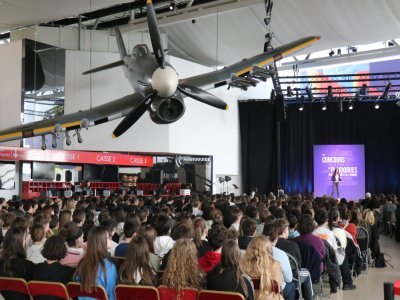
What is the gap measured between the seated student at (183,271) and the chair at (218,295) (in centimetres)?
16

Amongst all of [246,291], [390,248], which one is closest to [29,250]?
[246,291]

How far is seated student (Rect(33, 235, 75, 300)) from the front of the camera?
4316 mm

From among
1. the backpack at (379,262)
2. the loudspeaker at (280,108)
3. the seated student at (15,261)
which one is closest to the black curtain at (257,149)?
the loudspeaker at (280,108)

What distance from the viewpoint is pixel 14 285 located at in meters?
4.33

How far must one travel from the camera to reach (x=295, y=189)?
2573cm

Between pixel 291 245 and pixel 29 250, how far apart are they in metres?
2.99

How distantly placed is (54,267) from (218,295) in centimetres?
151

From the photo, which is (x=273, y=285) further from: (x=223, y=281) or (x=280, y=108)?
(x=280, y=108)

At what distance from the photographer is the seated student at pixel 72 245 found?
4.83 metres

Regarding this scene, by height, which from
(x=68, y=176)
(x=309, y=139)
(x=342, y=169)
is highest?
(x=309, y=139)

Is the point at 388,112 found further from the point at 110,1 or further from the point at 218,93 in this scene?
the point at 110,1

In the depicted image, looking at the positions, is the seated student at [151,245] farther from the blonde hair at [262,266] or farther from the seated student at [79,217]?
the seated student at [79,217]

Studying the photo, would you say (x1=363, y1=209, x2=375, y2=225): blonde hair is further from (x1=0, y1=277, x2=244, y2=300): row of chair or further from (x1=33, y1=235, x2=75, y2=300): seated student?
(x1=33, y1=235, x2=75, y2=300): seated student

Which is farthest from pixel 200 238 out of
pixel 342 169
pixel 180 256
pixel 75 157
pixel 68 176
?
pixel 342 169
